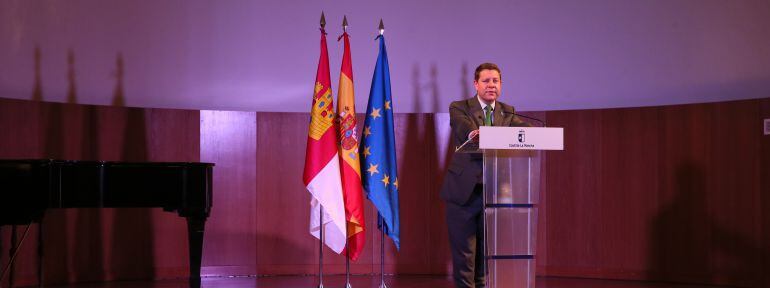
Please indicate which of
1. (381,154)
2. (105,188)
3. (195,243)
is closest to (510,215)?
(381,154)

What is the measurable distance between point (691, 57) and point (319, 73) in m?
3.25

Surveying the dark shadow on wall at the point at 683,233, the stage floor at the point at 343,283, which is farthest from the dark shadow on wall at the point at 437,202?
the dark shadow on wall at the point at 683,233

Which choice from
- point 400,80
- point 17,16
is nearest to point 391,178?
point 400,80

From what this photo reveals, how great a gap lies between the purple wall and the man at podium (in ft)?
8.82

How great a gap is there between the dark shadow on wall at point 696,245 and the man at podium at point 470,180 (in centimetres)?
255

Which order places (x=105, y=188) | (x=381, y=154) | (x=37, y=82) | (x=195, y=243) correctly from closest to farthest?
(x=105, y=188)
(x=195, y=243)
(x=381, y=154)
(x=37, y=82)

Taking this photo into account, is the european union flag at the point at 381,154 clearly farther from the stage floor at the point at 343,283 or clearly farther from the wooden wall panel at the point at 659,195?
the wooden wall panel at the point at 659,195

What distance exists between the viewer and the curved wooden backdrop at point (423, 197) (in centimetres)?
573

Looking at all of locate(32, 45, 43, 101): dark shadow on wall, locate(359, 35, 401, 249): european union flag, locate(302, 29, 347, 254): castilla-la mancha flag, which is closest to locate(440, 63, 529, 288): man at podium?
locate(359, 35, 401, 249): european union flag

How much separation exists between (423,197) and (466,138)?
106 inches

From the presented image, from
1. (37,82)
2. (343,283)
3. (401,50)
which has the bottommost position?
(343,283)

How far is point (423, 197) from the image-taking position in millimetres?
6578

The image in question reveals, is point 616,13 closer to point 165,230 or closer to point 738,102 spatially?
point 738,102

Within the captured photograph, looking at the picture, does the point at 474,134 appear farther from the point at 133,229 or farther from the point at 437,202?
the point at 133,229
